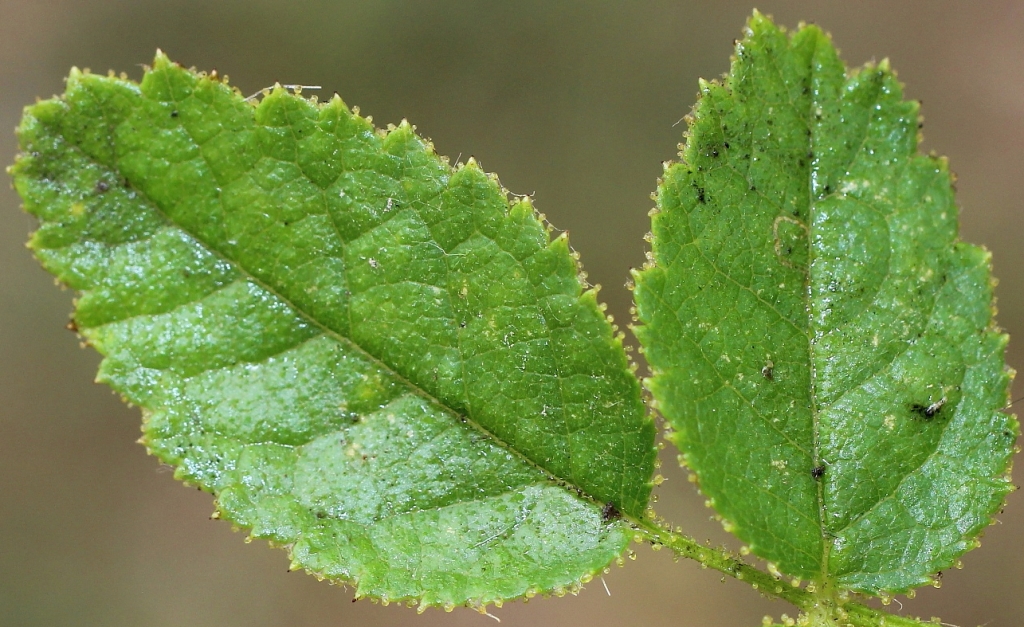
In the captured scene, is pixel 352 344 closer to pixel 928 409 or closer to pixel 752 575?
pixel 752 575

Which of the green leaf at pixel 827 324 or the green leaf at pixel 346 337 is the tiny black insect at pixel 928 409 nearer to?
the green leaf at pixel 827 324

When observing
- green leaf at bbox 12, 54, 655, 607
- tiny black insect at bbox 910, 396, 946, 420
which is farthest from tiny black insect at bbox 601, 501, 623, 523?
tiny black insect at bbox 910, 396, 946, 420

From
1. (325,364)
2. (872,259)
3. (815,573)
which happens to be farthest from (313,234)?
(815,573)

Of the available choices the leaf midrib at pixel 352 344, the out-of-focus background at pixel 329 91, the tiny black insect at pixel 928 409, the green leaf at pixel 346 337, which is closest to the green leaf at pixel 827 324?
the tiny black insect at pixel 928 409

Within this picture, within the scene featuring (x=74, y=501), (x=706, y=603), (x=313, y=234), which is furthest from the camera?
(x=74, y=501)

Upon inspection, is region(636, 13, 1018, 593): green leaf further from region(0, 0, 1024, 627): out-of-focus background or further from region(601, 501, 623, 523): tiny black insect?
region(0, 0, 1024, 627): out-of-focus background

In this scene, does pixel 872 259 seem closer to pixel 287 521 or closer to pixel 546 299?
pixel 546 299
